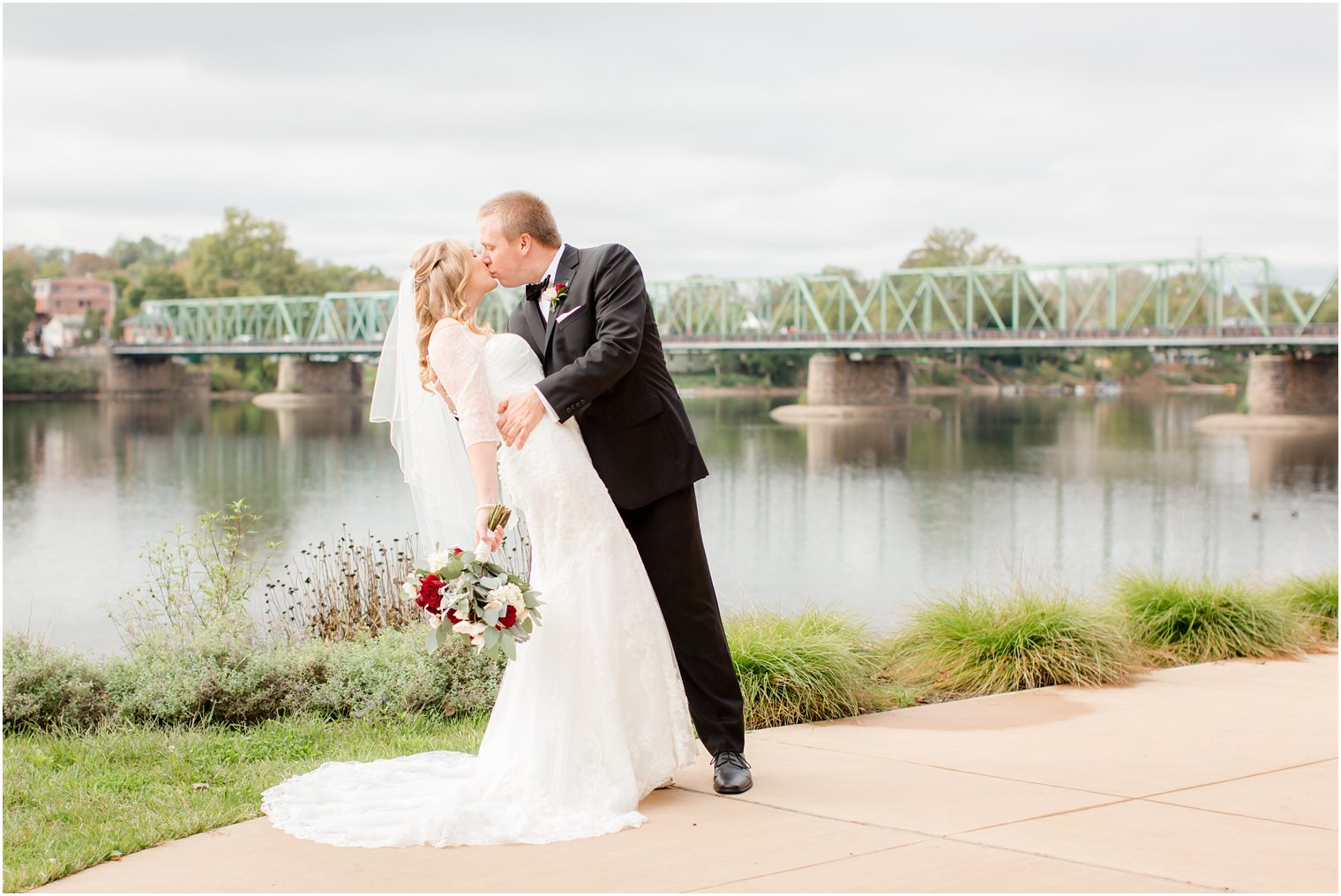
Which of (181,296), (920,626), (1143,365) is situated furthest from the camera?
(1143,365)

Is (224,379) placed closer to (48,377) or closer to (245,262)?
(245,262)

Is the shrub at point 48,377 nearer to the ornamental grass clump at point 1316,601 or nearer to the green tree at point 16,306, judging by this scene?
the green tree at point 16,306

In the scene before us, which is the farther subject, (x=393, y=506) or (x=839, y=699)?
(x=393, y=506)

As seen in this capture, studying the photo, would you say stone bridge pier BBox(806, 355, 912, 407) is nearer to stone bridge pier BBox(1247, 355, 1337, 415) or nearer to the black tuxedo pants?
stone bridge pier BBox(1247, 355, 1337, 415)

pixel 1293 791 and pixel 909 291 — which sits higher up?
pixel 909 291

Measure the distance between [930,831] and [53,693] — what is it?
4.10m

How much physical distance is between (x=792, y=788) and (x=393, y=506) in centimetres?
2123

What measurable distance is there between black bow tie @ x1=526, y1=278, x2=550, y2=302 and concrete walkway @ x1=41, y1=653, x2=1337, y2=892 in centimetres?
165

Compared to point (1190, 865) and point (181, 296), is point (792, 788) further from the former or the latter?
point (181, 296)

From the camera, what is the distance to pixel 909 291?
94812 millimetres

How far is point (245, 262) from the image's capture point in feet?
359

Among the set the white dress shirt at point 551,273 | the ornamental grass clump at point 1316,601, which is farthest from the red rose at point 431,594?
the ornamental grass clump at point 1316,601

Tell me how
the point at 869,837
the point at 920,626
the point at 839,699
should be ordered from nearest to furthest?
the point at 869,837 < the point at 839,699 < the point at 920,626

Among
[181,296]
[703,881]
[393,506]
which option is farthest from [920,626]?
[181,296]
